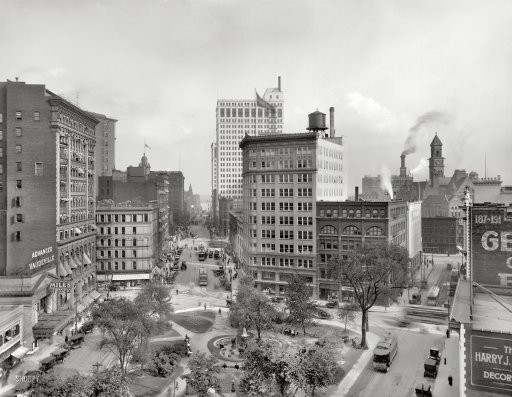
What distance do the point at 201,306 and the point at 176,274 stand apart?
35226 mm

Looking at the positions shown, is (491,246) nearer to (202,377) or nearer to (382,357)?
(382,357)

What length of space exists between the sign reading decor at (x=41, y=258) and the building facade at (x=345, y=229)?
1755 inches

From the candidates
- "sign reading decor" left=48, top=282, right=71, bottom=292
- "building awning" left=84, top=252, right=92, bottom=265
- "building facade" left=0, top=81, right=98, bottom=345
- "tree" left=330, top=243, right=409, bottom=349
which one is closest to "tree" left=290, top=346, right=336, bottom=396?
"tree" left=330, top=243, right=409, bottom=349

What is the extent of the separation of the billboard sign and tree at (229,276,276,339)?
941 inches

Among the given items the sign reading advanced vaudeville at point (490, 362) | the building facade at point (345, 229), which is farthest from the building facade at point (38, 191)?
the sign reading advanced vaudeville at point (490, 362)

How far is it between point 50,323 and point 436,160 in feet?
519

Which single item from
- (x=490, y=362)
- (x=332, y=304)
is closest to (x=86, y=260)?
(x=332, y=304)

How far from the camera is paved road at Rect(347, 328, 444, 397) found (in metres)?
42.2

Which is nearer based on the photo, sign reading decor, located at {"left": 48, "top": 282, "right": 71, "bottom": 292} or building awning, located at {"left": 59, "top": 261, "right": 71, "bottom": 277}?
sign reading decor, located at {"left": 48, "top": 282, "right": 71, "bottom": 292}

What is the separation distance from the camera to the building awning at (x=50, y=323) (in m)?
55.1

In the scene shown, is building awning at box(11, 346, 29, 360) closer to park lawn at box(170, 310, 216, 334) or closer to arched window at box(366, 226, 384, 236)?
park lawn at box(170, 310, 216, 334)

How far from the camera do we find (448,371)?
4722cm

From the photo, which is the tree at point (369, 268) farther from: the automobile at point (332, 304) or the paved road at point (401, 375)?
the automobile at point (332, 304)

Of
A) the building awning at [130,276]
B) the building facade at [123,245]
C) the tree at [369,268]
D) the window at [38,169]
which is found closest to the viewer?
the tree at [369,268]
